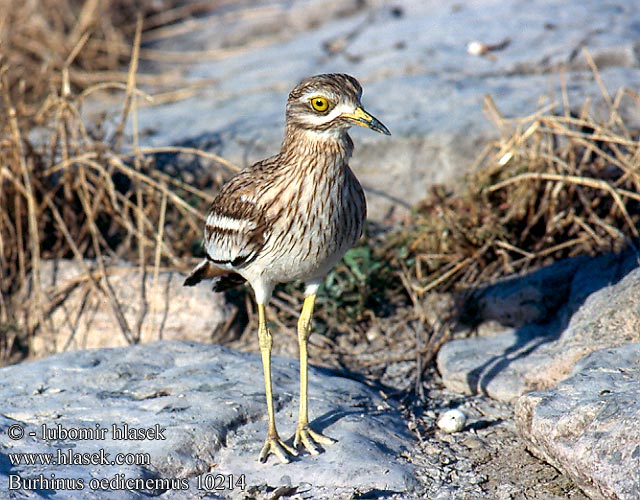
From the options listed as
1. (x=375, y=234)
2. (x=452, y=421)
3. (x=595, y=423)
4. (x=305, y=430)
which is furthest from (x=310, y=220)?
(x=375, y=234)

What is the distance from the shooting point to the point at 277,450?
339 cm

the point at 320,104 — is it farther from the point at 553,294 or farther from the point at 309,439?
the point at 553,294

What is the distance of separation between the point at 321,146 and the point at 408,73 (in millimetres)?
3201

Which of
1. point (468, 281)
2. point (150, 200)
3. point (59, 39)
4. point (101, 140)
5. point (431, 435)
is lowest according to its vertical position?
point (431, 435)

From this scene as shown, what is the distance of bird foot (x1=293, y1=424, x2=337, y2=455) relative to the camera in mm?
3447

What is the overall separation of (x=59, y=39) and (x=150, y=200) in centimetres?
300

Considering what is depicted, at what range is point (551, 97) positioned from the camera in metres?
5.47

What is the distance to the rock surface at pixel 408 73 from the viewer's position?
5625 mm

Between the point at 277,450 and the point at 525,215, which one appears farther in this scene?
the point at 525,215

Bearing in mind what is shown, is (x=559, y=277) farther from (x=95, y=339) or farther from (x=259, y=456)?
(x=95, y=339)

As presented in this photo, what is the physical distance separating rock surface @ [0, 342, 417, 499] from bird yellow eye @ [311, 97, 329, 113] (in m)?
1.25

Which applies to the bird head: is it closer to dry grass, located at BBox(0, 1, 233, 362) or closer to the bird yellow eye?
the bird yellow eye

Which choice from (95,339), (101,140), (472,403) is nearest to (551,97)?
(472,403)

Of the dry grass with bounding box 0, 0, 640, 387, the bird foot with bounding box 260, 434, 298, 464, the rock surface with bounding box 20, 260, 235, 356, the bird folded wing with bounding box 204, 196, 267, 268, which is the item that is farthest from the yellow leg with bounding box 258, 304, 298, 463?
the rock surface with bounding box 20, 260, 235, 356
